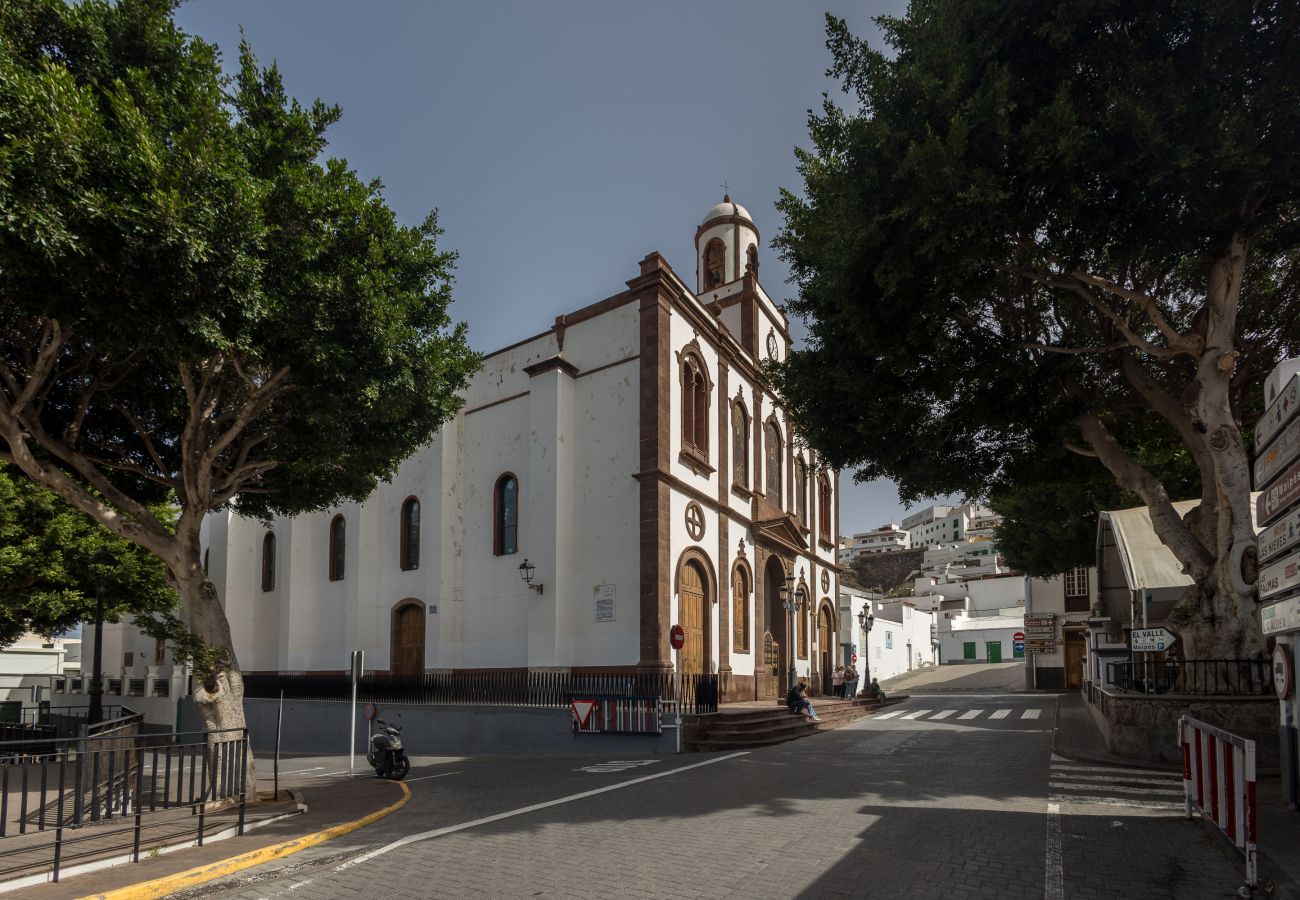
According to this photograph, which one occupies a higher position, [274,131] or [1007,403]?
[274,131]

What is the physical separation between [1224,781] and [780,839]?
3.76 metres

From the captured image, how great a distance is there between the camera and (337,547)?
2853 cm

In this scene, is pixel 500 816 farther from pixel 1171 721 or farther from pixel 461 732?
pixel 461 732

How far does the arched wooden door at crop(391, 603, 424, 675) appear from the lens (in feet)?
82.1

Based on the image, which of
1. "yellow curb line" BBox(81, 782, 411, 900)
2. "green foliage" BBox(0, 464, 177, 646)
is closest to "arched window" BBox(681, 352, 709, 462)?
"green foliage" BBox(0, 464, 177, 646)

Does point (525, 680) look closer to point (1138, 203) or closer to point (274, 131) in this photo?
point (274, 131)

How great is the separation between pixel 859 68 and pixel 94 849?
42.5 ft

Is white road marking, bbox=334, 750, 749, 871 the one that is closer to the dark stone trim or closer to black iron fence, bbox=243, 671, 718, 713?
black iron fence, bbox=243, 671, 718, 713

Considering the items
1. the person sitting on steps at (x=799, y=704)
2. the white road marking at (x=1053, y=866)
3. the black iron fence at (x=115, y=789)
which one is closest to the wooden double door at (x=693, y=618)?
the person sitting on steps at (x=799, y=704)

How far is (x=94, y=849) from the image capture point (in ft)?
26.5

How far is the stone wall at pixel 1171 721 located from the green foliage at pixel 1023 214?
435 centimetres

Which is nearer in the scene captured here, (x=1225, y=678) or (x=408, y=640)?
(x=1225, y=678)

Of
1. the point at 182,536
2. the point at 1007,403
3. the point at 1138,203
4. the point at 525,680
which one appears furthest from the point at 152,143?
the point at 525,680

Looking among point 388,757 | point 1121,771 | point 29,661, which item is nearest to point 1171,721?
point 1121,771
